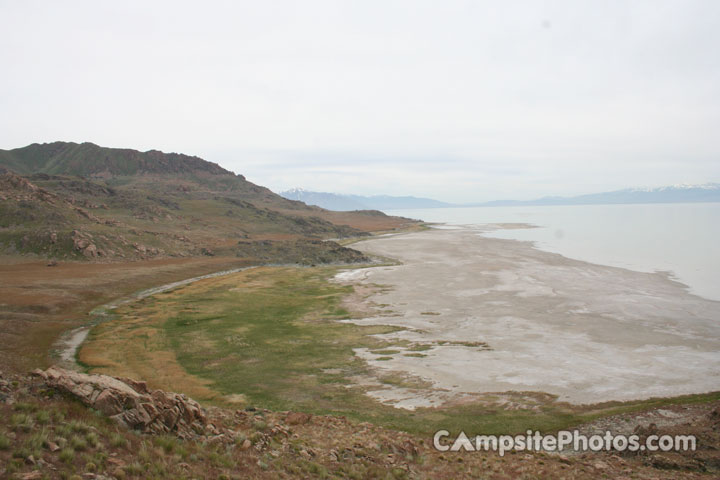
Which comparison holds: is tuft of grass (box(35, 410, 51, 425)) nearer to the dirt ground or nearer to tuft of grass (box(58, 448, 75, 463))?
tuft of grass (box(58, 448, 75, 463))

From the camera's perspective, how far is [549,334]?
38.9 m

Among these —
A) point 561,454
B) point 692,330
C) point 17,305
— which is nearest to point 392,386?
point 561,454

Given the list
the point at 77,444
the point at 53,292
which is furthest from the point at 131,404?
the point at 53,292

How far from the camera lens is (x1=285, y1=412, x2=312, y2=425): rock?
68.8 feet

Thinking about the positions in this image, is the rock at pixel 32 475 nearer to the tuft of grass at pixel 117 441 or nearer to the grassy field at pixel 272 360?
the tuft of grass at pixel 117 441

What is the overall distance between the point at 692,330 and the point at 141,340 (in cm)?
5101

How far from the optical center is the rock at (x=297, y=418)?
68.8 ft

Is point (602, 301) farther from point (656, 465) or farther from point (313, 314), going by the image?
point (656, 465)

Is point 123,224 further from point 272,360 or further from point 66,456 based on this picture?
point 66,456

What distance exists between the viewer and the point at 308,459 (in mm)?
16766

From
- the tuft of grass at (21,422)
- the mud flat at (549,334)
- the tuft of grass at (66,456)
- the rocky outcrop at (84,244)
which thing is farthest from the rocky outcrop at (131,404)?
the rocky outcrop at (84,244)

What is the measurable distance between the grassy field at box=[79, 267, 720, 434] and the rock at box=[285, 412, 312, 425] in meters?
2.49

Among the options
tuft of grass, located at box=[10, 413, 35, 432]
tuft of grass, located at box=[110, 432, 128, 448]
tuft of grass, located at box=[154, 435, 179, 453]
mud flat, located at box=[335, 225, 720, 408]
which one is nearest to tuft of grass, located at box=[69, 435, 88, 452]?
→ tuft of grass, located at box=[110, 432, 128, 448]

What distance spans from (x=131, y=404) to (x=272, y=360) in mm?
17415
